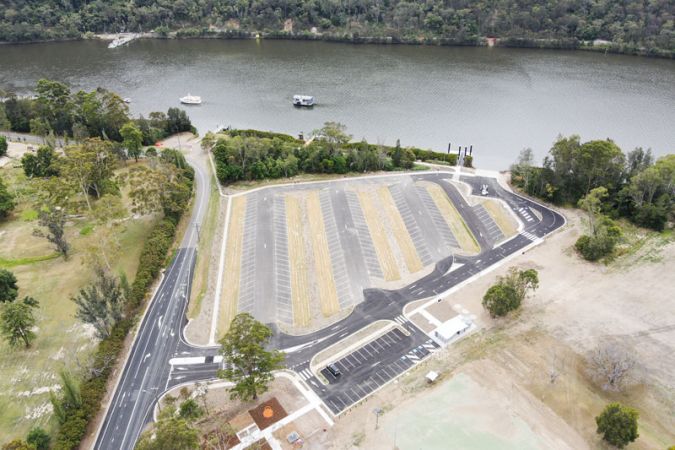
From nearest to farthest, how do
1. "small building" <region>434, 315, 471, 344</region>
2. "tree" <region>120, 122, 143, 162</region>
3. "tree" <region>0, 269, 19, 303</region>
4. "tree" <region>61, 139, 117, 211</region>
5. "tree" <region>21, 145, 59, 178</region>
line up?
1. "small building" <region>434, 315, 471, 344</region>
2. "tree" <region>0, 269, 19, 303</region>
3. "tree" <region>61, 139, 117, 211</region>
4. "tree" <region>21, 145, 59, 178</region>
5. "tree" <region>120, 122, 143, 162</region>

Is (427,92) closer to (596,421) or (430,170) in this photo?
(430,170)

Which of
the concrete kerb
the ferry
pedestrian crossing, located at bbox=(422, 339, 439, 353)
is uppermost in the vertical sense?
the ferry

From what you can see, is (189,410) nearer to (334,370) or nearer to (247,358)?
(247,358)

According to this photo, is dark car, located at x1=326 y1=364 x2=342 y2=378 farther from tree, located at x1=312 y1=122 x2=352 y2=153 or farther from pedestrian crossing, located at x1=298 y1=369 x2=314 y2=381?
tree, located at x1=312 y1=122 x2=352 y2=153

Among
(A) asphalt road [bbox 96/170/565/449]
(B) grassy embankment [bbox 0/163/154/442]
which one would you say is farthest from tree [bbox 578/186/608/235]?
(B) grassy embankment [bbox 0/163/154/442]

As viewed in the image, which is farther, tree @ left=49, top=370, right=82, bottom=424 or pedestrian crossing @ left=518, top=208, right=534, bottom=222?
pedestrian crossing @ left=518, top=208, right=534, bottom=222

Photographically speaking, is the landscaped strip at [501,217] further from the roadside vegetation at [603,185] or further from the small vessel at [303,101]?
the small vessel at [303,101]
